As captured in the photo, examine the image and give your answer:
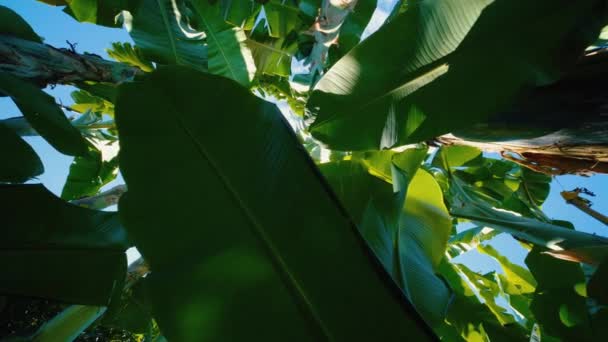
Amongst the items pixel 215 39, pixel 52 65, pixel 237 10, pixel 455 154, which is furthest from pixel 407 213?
pixel 237 10

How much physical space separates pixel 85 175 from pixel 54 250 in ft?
4.73

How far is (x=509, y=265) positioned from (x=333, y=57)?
5.06 ft

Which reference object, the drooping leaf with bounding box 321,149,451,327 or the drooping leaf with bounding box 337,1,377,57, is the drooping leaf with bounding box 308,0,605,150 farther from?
the drooping leaf with bounding box 337,1,377,57

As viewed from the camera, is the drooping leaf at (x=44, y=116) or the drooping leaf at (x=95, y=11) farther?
the drooping leaf at (x=95, y=11)

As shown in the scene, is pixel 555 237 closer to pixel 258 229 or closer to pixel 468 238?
pixel 258 229

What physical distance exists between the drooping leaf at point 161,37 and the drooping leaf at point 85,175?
2.82ft

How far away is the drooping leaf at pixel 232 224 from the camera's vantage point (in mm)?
440

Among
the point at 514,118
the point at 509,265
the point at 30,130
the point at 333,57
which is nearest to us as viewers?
the point at 514,118

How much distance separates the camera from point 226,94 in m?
0.47

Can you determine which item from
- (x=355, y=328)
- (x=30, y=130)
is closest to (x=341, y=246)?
(x=355, y=328)

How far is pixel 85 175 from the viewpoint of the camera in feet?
5.87

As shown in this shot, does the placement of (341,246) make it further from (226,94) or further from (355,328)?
(226,94)

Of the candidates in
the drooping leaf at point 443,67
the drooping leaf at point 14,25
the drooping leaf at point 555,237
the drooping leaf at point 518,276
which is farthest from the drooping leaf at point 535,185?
the drooping leaf at point 14,25

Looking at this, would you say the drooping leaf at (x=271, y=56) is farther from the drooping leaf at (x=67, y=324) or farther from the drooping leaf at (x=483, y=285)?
the drooping leaf at (x=483, y=285)
